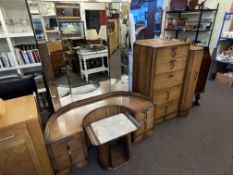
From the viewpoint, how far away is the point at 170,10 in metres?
3.65

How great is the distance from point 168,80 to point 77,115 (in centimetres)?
119

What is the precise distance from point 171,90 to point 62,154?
1505 mm

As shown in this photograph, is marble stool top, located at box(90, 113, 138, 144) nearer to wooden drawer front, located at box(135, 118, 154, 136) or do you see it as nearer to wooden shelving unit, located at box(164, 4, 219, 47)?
wooden drawer front, located at box(135, 118, 154, 136)

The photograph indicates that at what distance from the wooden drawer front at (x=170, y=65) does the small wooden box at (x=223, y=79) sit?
6.59ft

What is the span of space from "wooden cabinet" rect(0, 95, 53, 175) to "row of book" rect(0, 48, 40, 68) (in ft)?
3.43

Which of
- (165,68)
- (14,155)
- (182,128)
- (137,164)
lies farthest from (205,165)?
(14,155)

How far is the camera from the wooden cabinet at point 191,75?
5.94 ft

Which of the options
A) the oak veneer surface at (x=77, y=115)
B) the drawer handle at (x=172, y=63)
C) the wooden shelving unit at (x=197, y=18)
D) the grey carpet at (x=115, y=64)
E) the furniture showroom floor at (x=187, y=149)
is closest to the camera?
the oak veneer surface at (x=77, y=115)

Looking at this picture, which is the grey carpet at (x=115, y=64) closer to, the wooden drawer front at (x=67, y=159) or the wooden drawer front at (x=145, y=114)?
the wooden drawer front at (x=145, y=114)

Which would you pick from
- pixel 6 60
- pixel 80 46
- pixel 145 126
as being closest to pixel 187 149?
pixel 145 126

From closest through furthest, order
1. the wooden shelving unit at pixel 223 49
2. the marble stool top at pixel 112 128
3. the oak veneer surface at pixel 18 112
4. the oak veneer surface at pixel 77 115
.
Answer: the oak veneer surface at pixel 18 112 → the marble stool top at pixel 112 128 → the oak veneer surface at pixel 77 115 → the wooden shelving unit at pixel 223 49

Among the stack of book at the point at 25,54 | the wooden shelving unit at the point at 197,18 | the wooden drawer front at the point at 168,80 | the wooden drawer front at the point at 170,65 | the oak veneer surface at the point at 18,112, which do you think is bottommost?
the wooden drawer front at the point at 168,80

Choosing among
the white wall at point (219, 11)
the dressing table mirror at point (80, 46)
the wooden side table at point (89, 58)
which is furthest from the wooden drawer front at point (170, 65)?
the white wall at point (219, 11)

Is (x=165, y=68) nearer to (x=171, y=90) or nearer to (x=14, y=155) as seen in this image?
(x=171, y=90)
